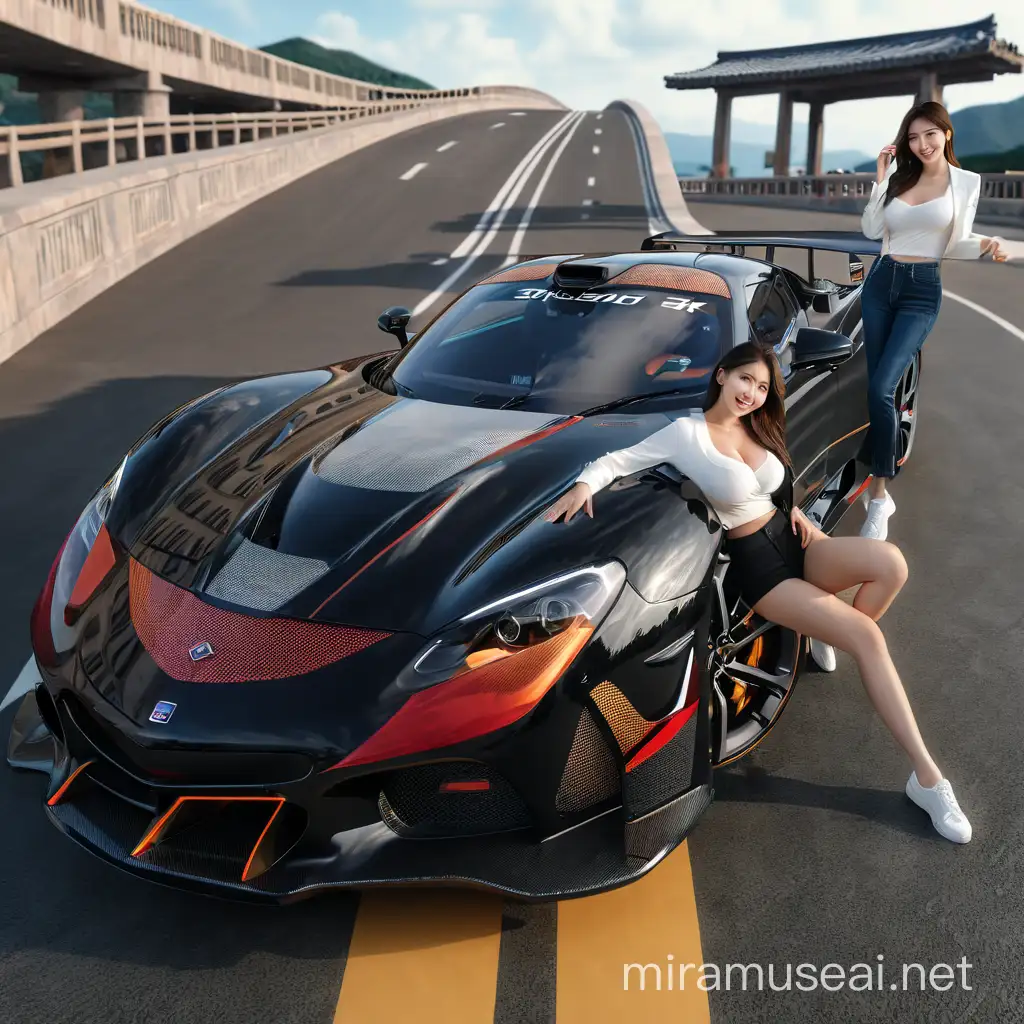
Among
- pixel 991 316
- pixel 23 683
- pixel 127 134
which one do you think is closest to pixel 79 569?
pixel 23 683

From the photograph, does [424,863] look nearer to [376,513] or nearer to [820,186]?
[376,513]

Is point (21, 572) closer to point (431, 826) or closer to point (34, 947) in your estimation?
point (34, 947)

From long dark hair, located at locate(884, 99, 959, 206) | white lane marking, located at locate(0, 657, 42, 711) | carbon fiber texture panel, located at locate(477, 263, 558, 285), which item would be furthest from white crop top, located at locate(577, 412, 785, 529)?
long dark hair, located at locate(884, 99, 959, 206)

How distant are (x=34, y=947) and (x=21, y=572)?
2.65 metres

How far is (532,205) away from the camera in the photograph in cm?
2366

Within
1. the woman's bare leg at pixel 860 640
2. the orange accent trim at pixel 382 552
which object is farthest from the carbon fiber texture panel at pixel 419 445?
the woman's bare leg at pixel 860 640

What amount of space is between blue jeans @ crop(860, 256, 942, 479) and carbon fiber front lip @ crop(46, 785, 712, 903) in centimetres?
315

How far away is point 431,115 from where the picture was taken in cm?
4734

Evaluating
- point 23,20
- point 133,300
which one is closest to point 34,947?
point 133,300

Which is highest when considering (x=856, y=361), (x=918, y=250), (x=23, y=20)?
(x=23, y=20)

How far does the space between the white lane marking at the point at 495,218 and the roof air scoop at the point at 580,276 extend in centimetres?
773

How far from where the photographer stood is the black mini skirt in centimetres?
334

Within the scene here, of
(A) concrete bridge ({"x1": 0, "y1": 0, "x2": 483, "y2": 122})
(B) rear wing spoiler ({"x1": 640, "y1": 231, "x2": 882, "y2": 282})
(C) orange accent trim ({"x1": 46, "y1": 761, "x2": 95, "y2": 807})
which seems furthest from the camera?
(A) concrete bridge ({"x1": 0, "y1": 0, "x2": 483, "y2": 122})

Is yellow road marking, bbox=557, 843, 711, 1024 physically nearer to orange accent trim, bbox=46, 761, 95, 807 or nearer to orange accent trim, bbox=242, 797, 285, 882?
orange accent trim, bbox=242, 797, 285, 882
